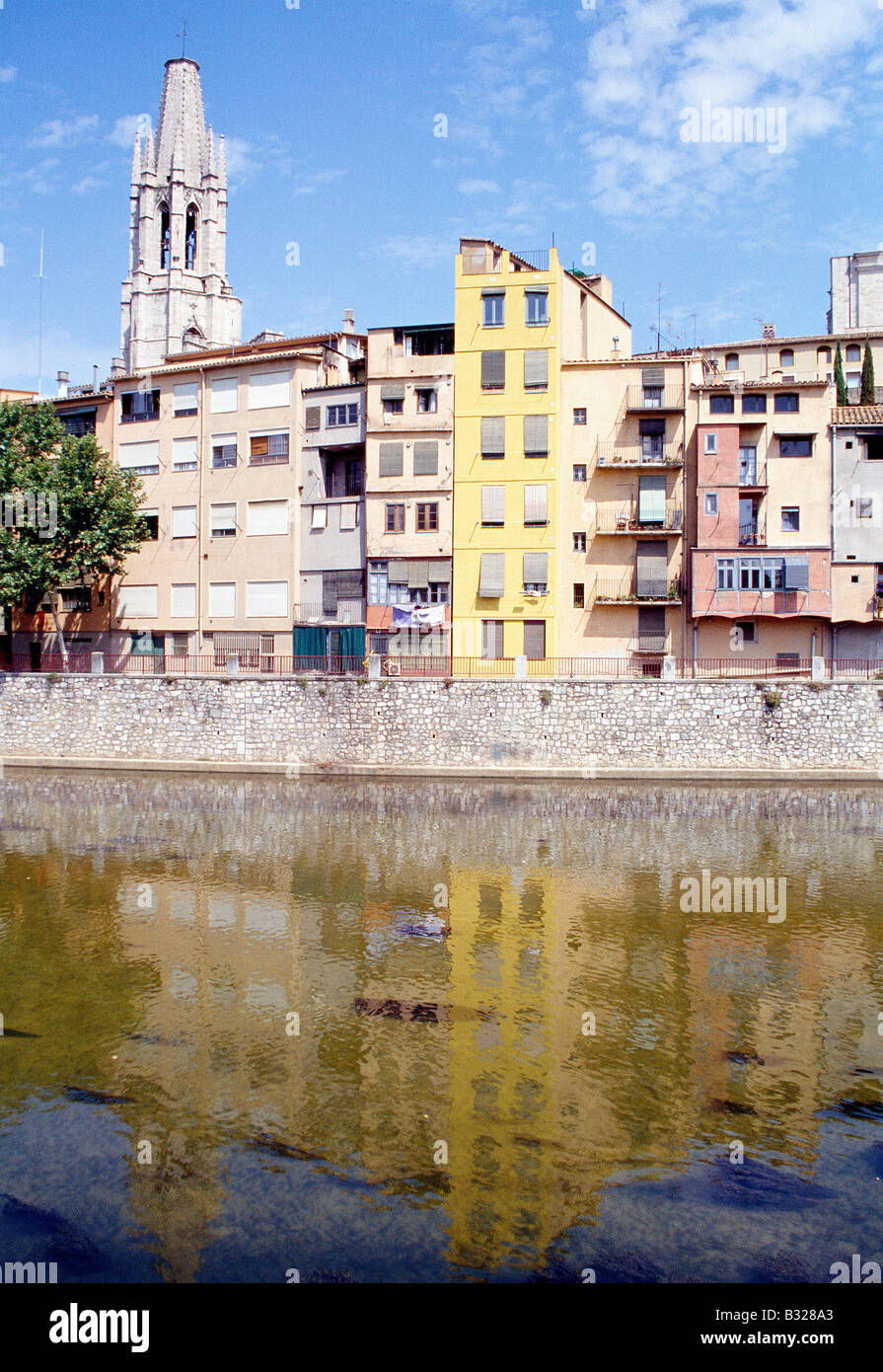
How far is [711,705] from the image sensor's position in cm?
3397

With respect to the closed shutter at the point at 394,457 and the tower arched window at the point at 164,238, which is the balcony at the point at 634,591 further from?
the tower arched window at the point at 164,238

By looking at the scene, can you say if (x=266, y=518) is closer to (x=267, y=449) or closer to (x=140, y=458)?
(x=267, y=449)

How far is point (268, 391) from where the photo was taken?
45375 mm

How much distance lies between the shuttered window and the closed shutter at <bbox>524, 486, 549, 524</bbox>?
4.92 ft

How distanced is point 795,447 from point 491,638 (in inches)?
616

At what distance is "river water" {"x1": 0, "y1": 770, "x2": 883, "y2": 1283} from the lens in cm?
862

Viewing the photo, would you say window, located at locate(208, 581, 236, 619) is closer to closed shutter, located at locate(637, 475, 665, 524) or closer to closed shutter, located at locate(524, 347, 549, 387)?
closed shutter, located at locate(524, 347, 549, 387)

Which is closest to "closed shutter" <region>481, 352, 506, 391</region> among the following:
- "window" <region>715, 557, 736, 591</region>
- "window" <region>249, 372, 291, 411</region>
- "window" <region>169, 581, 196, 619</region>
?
"window" <region>249, 372, 291, 411</region>

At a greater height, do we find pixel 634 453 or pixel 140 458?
pixel 140 458

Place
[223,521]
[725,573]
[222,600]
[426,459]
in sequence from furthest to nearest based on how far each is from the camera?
1. [223,521]
2. [222,600]
3. [426,459]
4. [725,573]

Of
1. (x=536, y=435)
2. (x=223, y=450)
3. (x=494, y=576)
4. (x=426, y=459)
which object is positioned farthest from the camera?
(x=223, y=450)

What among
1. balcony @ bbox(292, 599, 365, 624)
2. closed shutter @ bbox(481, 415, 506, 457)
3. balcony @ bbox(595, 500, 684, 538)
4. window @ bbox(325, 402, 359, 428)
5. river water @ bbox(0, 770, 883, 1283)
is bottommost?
river water @ bbox(0, 770, 883, 1283)

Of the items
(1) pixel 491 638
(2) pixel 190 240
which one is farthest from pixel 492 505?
(2) pixel 190 240
